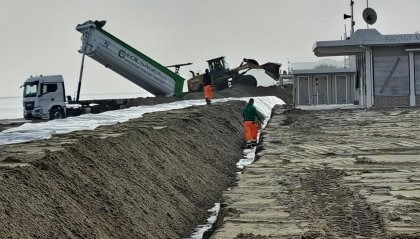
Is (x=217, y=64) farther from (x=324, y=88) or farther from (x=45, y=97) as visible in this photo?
(x=45, y=97)

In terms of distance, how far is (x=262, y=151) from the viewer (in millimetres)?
15820

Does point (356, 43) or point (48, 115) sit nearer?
point (356, 43)

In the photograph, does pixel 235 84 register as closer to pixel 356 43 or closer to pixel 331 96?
pixel 331 96

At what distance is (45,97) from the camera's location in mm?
31906

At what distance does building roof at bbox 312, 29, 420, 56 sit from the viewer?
2920 centimetres

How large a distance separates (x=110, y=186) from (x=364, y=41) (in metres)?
23.0

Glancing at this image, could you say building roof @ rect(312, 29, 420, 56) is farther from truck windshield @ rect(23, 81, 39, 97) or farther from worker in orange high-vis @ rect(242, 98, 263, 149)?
truck windshield @ rect(23, 81, 39, 97)

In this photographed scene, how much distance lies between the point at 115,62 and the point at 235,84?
16.7m

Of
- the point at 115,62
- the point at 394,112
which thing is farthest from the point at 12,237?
the point at 115,62

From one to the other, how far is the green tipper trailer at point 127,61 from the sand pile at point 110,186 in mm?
18985

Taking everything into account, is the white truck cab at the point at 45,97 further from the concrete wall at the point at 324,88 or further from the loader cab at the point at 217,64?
the loader cab at the point at 217,64

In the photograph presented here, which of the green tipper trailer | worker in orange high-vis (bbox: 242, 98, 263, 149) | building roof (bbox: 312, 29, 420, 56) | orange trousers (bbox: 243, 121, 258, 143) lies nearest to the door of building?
building roof (bbox: 312, 29, 420, 56)

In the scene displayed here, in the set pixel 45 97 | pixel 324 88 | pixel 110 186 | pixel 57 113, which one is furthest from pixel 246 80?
pixel 110 186

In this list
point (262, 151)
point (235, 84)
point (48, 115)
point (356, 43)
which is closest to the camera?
point (262, 151)
